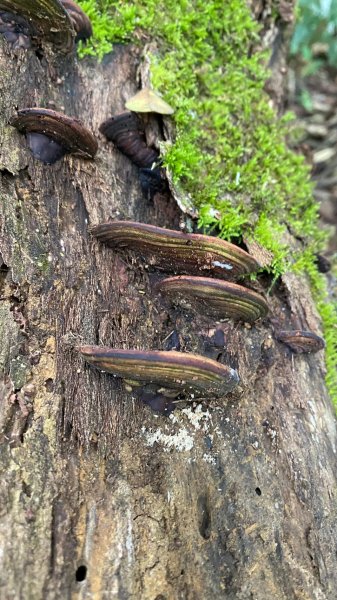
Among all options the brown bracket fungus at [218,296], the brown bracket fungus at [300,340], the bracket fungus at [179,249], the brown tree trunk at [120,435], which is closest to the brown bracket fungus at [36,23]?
the brown tree trunk at [120,435]

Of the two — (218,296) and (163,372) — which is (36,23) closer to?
(218,296)

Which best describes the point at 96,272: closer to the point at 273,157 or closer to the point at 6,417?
the point at 6,417

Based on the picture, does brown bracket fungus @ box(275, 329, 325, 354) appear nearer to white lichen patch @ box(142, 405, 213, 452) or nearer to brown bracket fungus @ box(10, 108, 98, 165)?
white lichen patch @ box(142, 405, 213, 452)

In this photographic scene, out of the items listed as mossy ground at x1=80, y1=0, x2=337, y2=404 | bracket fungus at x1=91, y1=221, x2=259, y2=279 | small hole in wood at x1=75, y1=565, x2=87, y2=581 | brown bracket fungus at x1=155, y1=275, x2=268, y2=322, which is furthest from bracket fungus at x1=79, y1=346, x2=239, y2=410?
mossy ground at x1=80, y1=0, x2=337, y2=404

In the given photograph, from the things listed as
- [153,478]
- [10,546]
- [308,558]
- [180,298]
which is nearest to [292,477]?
[308,558]

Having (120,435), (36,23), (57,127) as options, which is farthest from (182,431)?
(36,23)

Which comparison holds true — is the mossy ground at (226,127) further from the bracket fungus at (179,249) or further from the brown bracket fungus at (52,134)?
the brown bracket fungus at (52,134)
